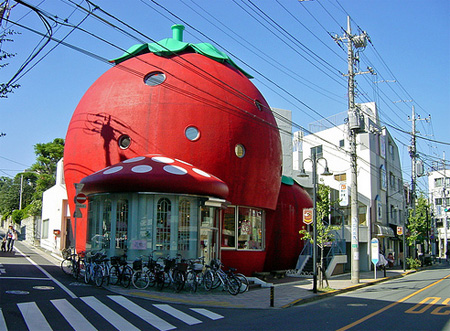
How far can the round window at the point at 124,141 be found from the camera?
2017 cm

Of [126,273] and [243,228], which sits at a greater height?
[243,228]

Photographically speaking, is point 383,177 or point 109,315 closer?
point 109,315

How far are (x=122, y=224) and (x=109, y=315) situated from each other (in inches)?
262

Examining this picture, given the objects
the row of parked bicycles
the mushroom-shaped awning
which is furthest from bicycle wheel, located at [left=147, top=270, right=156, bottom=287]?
the mushroom-shaped awning

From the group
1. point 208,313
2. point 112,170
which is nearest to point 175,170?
point 112,170

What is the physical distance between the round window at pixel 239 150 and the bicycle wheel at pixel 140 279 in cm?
746

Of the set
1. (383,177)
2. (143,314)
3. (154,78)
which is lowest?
(143,314)

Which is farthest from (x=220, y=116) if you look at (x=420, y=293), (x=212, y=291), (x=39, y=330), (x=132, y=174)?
(x=39, y=330)

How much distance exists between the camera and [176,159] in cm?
1961

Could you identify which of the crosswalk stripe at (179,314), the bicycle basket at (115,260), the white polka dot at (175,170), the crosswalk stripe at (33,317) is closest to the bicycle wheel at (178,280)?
the bicycle basket at (115,260)

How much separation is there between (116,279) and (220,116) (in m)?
8.50

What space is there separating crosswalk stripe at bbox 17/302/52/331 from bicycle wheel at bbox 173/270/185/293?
5.29 m

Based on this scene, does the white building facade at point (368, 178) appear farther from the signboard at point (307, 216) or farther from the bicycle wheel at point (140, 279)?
the bicycle wheel at point (140, 279)

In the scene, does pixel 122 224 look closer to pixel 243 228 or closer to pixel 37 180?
pixel 243 228
